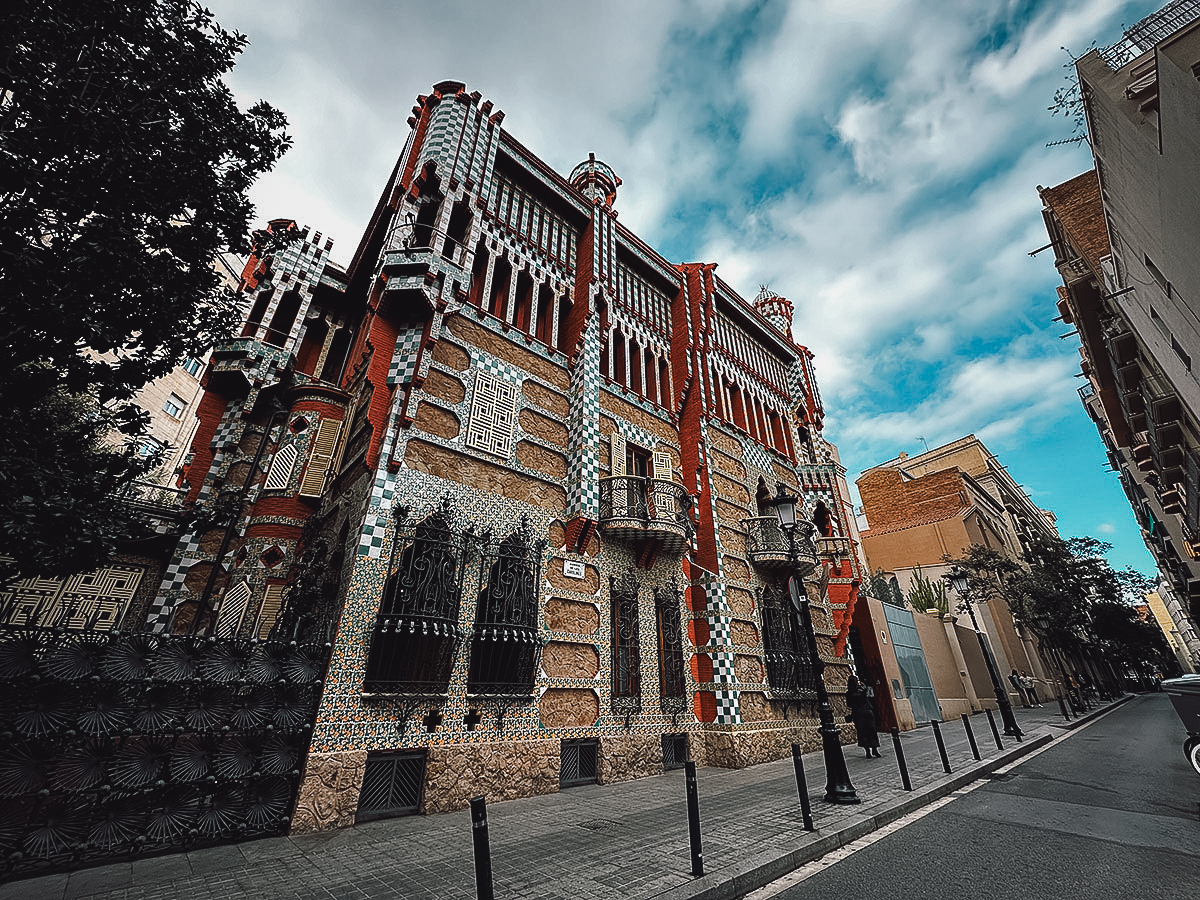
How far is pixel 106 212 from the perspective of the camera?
5.49 meters

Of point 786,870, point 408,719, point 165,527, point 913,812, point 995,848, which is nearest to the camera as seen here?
point 786,870

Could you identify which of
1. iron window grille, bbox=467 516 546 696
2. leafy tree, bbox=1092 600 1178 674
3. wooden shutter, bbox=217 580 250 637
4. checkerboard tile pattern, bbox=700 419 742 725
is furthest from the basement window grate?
leafy tree, bbox=1092 600 1178 674

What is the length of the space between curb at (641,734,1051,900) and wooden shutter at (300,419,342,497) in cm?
1108

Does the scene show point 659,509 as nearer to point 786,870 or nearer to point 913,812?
point 913,812

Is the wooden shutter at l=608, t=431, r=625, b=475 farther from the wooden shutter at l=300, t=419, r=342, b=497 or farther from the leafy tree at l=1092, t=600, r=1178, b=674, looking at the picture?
the leafy tree at l=1092, t=600, r=1178, b=674

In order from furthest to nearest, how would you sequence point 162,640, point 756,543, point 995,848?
point 756,543
point 162,640
point 995,848

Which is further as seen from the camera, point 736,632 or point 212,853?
point 736,632

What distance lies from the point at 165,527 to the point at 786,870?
44.0 feet

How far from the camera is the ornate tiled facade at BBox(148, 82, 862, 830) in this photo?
7.96 meters

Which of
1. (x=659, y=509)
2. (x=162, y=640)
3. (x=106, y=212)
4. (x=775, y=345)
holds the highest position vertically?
(x=775, y=345)

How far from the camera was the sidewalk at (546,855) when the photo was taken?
4223 millimetres

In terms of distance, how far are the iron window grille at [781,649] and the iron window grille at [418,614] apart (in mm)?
9577

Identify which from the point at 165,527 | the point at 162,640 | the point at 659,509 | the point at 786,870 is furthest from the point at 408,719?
the point at 165,527

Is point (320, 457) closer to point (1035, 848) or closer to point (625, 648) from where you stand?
point (625, 648)
